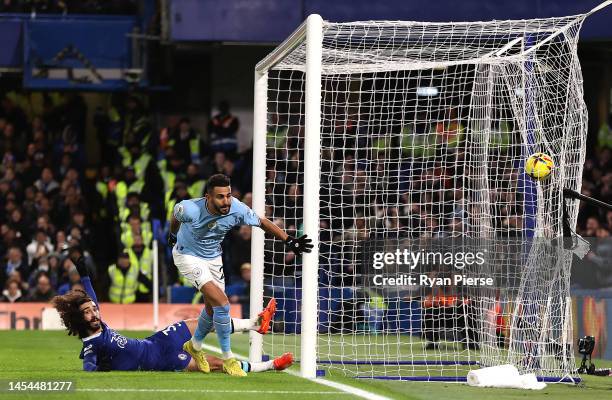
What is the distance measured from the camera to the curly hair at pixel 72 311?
11812mm

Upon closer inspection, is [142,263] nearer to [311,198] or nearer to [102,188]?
[102,188]

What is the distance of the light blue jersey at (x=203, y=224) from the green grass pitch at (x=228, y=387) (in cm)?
116

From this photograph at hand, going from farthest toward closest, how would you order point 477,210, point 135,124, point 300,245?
1. point 135,124
2. point 477,210
3. point 300,245

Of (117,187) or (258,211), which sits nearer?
(258,211)

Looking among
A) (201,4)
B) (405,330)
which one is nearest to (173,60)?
(201,4)

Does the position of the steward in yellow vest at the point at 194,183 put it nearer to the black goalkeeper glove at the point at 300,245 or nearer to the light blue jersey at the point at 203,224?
the light blue jersey at the point at 203,224

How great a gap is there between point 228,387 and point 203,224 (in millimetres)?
1809

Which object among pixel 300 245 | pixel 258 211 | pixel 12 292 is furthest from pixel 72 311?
pixel 12 292

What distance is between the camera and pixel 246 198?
22844mm

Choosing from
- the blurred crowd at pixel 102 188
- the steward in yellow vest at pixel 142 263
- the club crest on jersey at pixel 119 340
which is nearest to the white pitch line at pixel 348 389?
the club crest on jersey at pixel 119 340

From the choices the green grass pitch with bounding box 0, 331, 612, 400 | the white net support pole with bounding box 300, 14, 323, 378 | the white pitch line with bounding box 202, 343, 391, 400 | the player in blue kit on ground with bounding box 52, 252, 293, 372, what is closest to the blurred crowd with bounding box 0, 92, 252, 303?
the green grass pitch with bounding box 0, 331, 612, 400

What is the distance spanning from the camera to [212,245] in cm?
1216

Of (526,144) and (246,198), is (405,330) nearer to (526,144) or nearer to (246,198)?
(526,144)

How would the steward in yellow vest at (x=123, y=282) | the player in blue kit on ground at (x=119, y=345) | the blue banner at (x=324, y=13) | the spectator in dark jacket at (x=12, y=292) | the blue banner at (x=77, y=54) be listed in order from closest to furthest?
the player in blue kit on ground at (x=119, y=345) → the spectator in dark jacket at (x=12, y=292) → the steward in yellow vest at (x=123, y=282) → the blue banner at (x=324, y=13) → the blue banner at (x=77, y=54)
